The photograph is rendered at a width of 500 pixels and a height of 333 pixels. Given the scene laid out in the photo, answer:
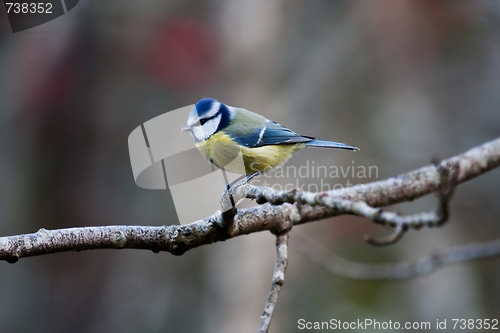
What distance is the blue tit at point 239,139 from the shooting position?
1635mm

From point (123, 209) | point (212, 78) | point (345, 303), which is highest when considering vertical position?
point (212, 78)

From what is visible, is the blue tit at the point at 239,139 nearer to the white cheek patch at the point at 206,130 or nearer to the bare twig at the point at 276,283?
the white cheek patch at the point at 206,130

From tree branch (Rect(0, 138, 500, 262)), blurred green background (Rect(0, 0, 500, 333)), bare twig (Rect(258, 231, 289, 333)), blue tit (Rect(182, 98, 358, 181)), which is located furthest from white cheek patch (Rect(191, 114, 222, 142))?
blurred green background (Rect(0, 0, 500, 333))

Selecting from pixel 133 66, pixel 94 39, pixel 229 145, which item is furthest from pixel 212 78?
pixel 229 145

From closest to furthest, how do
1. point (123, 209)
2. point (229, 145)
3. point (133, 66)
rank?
point (229, 145) < point (123, 209) < point (133, 66)

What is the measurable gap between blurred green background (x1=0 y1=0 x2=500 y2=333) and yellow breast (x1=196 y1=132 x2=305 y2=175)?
133 cm

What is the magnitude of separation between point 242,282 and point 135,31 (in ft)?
8.44

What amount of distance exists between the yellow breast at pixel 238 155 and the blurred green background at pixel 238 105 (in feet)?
4.36

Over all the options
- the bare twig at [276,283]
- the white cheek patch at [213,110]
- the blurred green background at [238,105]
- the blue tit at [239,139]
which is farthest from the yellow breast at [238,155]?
the blurred green background at [238,105]

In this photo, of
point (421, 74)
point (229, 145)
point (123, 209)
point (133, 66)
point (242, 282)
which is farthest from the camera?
point (421, 74)

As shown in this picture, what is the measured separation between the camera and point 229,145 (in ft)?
5.56

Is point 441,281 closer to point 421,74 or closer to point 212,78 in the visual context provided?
point 421,74

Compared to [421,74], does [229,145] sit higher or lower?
higher

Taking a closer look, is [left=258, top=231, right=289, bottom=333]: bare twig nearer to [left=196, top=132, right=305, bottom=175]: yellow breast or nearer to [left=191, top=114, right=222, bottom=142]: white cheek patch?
[left=196, top=132, right=305, bottom=175]: yellow breast
